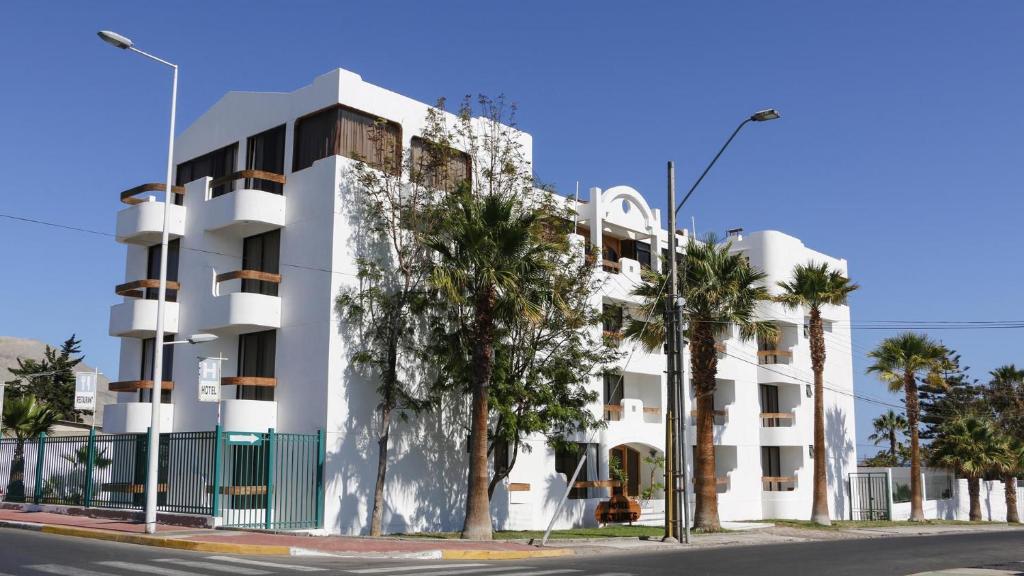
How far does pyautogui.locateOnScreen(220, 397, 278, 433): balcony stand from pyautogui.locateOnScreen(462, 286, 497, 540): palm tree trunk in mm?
5853

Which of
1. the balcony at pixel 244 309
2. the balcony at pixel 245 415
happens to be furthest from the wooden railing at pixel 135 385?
the balcony at pixel 245 415

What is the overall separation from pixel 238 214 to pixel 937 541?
22.9 meters

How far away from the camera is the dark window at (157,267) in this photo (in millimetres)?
30516

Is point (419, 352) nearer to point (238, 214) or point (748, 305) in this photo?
point (238, 214)

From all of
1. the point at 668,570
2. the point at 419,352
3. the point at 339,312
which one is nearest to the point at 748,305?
the point at 419,352

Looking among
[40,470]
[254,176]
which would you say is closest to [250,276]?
[254,176]

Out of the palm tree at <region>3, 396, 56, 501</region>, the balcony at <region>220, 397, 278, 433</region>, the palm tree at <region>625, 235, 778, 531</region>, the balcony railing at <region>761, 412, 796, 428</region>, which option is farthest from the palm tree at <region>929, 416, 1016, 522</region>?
the palm tree at <region>3, 396, 56, 501</region>

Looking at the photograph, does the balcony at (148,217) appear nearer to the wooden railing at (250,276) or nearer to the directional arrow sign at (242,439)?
the wooden railing at (250,276)

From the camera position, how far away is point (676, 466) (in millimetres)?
24578

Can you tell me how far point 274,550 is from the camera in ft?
61.3

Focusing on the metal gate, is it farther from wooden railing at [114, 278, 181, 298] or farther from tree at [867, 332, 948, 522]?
wooden railing at [114, 278, 181, 298]

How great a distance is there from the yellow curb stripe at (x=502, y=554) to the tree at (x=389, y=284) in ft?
21.2

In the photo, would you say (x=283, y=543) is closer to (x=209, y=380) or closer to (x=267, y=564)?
(x=267, y=564)

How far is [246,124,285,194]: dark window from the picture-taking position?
97.5 ft
